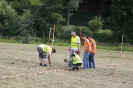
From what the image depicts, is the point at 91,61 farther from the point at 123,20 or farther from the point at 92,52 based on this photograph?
the point at 123,20

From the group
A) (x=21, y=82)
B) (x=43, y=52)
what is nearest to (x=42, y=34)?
(x=43, y=52)

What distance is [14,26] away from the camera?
43375mm

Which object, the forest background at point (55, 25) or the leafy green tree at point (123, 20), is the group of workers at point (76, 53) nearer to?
the forest background at point (55, 25)

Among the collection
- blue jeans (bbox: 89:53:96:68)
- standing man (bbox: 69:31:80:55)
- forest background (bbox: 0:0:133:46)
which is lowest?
blue jeans (bbox: 89:53:96:68)

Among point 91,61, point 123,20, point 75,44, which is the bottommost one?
point 91,61

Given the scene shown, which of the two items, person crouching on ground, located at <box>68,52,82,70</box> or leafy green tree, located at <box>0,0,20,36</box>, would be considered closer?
person crouching on ground, located at <box>68,52,82,70</box>

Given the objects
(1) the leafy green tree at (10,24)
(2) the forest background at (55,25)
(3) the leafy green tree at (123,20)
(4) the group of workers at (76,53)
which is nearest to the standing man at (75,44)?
(4) the group of workers at (76,53)

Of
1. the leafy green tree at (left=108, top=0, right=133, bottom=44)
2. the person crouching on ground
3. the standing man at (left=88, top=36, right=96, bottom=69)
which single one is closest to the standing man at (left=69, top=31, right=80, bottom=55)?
the standing man at (left=88, top=36, right=96, bottom=69)

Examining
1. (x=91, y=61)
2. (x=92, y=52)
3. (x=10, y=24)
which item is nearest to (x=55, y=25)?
(x=10, y=24)

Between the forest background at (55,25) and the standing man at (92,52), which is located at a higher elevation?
the forest background at (55,25)

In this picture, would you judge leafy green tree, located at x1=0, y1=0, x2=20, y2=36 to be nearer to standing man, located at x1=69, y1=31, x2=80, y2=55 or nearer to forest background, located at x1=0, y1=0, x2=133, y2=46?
forest background, located at x1=0, y1=0, x2=133, y2=46

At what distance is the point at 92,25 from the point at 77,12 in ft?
63.8

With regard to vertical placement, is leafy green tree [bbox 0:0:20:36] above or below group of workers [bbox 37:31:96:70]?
above

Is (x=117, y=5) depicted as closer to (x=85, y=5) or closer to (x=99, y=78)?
(x=85, y=5)
